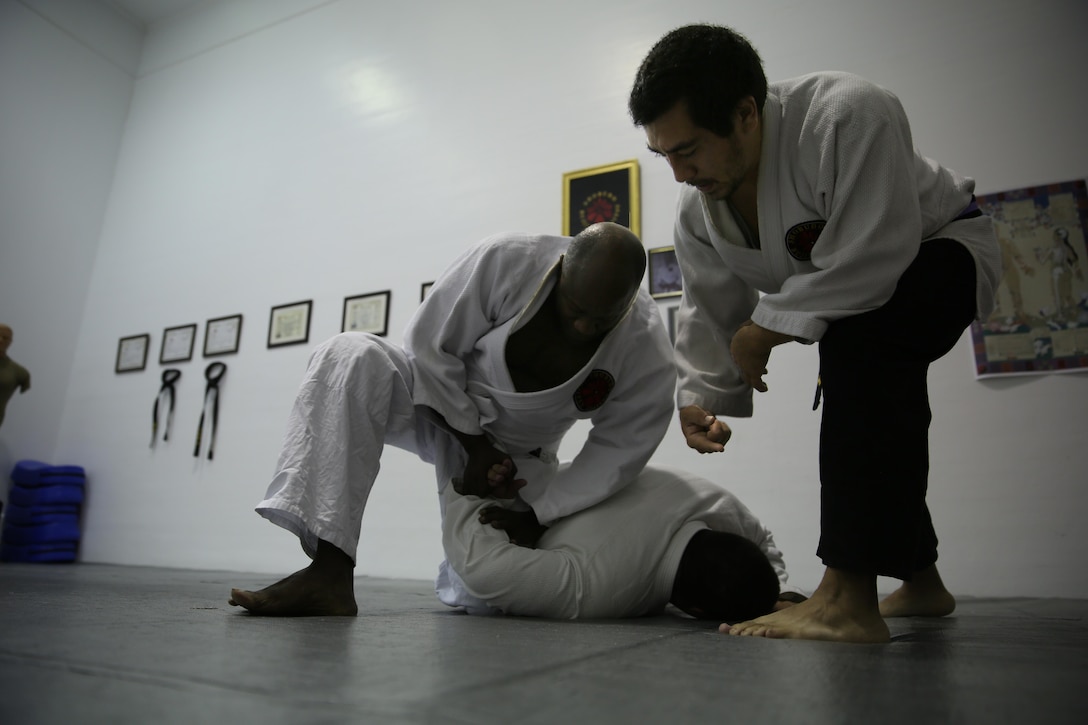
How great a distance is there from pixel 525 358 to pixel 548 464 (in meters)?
0.30

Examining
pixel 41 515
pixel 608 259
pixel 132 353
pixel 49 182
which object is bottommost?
pixel 41 515

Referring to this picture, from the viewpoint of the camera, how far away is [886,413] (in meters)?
1.04

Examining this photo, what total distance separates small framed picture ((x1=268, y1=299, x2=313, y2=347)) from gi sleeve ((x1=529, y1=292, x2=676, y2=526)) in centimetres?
299

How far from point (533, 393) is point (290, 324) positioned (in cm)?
316

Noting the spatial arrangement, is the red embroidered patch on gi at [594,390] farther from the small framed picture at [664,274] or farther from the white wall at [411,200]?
the small framed picture at [664,274]

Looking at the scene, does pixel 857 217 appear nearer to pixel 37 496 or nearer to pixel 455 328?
pixel 455 328

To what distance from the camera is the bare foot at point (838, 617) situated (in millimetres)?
988

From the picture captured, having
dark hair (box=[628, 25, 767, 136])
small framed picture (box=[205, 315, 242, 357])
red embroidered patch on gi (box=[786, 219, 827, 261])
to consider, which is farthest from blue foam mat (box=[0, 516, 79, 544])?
red embroidered patch on gi (box=[786, 219, 827, 261])

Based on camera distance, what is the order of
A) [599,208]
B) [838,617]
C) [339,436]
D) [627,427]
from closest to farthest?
[838,617]
[339,436]
[627,427]
[599,208]

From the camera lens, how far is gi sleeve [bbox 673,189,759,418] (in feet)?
4.78

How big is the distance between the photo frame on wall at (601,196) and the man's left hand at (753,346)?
2.20 meters

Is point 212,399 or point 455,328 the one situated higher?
point 212,399

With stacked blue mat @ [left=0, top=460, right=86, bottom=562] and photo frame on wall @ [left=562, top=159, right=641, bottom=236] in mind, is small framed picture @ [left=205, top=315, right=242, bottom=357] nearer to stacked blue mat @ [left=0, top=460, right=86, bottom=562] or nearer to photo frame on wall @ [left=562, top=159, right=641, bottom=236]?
stacked blue mat @ [left=0, top=460, right=86, bottom=562]

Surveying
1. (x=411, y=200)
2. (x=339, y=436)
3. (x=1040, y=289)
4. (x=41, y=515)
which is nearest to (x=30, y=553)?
(x=41, y=515)
